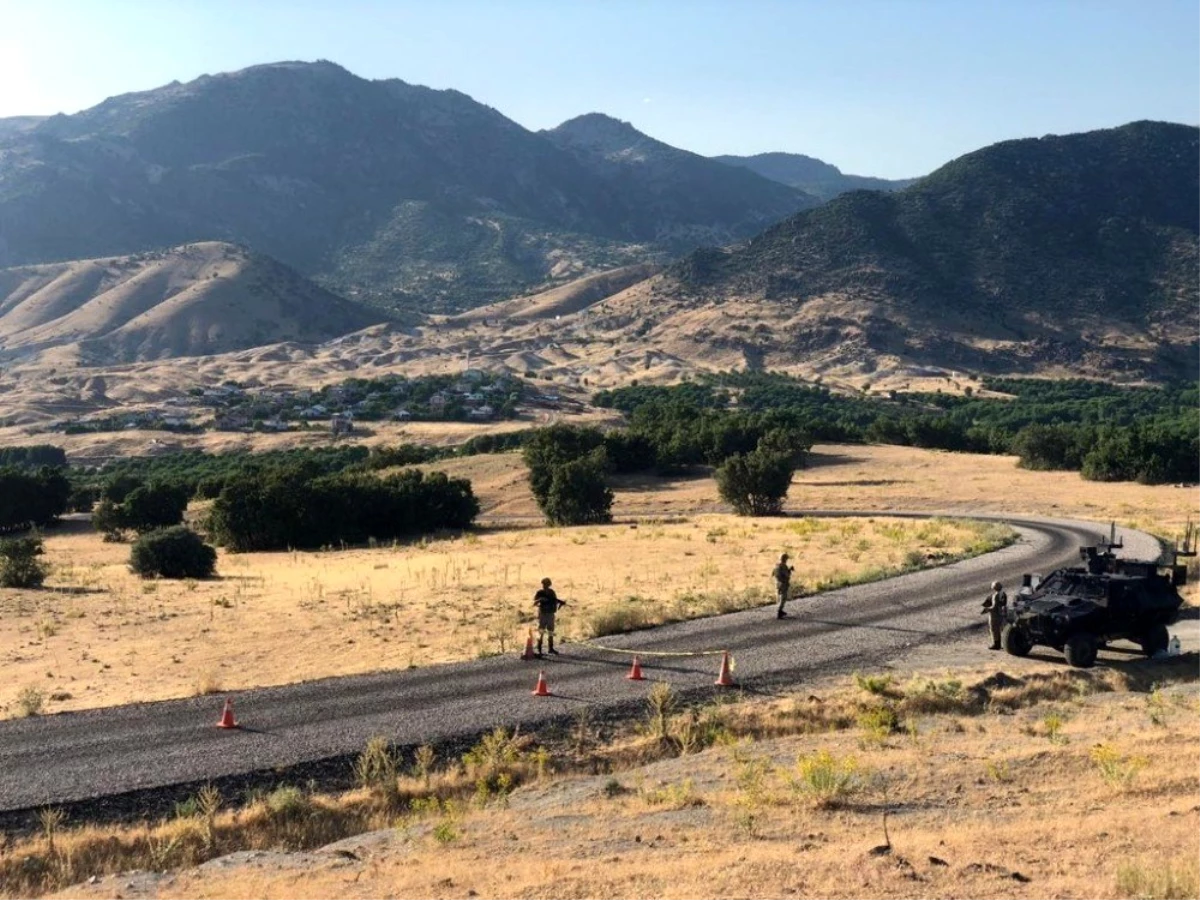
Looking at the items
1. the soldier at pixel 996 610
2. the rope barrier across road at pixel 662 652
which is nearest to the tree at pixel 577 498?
the rope barrier across road at pixel 662 652

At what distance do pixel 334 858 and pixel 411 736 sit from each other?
14.1 ft

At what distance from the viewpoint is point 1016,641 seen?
21.3 metres

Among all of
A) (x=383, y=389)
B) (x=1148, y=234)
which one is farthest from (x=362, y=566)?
(x=1148, y=234)

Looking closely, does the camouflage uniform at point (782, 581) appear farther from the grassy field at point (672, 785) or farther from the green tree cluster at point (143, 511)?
the green tree cluster at point (143, 511)

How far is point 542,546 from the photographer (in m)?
43.1

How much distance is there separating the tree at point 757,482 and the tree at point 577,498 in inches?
252

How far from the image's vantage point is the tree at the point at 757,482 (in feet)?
182

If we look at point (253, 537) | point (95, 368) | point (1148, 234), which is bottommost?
point (253, 537)

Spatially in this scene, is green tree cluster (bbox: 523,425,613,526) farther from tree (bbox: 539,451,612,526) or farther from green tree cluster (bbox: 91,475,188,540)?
green tree cluster (bbox: 91,475,188,540)

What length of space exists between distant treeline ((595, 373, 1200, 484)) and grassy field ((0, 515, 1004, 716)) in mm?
26890

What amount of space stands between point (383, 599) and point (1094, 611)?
17.5 metres

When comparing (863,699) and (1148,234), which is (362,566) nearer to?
(863,699)

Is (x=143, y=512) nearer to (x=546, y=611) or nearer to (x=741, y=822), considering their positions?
(x=546, y=611)

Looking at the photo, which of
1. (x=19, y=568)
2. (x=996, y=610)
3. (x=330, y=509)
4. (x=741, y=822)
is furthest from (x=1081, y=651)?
(x=330, y=509)
